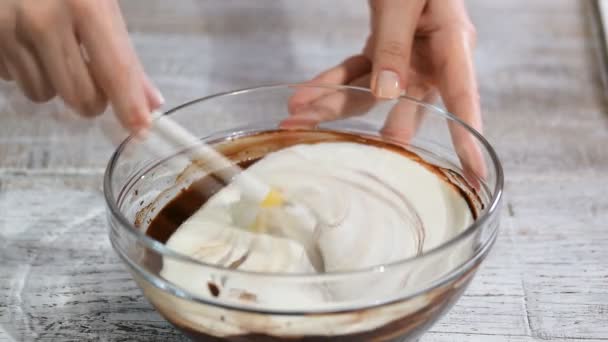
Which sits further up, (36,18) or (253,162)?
(36,18)

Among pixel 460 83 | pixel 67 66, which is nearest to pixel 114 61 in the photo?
pixel 67 66

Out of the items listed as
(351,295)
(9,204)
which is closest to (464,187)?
(351,295)

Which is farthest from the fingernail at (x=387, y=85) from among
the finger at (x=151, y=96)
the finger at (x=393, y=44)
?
the finger at (x=151, y=96)

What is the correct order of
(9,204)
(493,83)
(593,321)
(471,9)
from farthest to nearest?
(471,9) → (493,83) → (9,204) → (593,321)

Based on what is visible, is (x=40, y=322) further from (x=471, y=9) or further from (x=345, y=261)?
(x=471, y=9)

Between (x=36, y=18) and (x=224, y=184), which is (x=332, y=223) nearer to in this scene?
(x=224, y=184)
